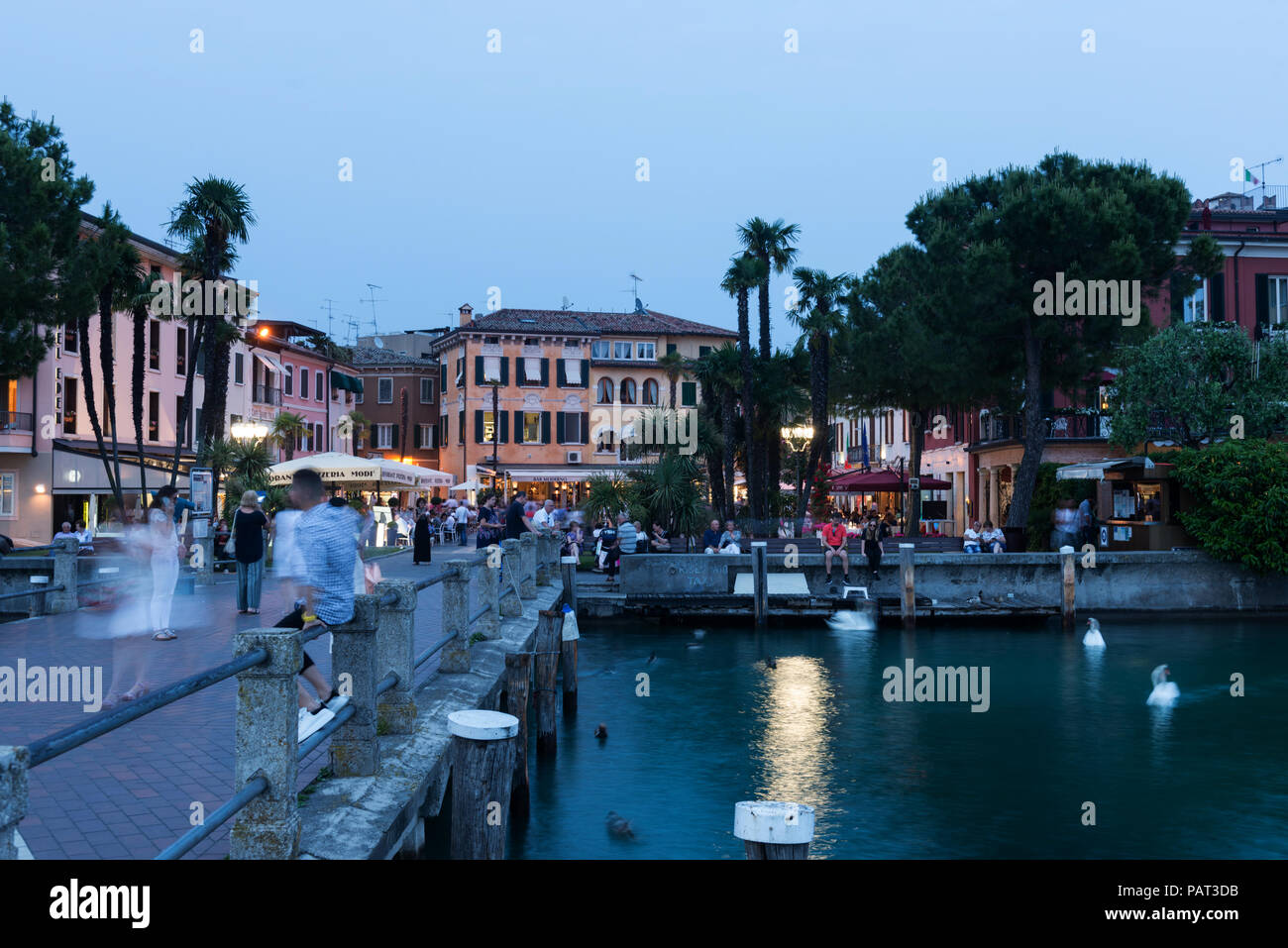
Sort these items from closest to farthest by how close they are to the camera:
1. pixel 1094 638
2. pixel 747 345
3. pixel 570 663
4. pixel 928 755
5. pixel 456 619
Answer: pixel 456 619 → pixel 928 755 → pixel 570 663 → pixel 1094 638 → pixel 747 345

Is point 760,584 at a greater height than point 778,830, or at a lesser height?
lesser

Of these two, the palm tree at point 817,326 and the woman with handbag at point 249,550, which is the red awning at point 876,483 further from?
the woman with handbag at point 249,550

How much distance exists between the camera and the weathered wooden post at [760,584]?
88.4 ft

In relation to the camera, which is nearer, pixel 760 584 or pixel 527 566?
pixel 527 566

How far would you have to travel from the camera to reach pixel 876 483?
142 feet

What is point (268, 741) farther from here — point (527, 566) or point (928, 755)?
point (527, 566)

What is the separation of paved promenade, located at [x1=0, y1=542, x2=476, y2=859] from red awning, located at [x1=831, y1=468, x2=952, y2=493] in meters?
31.3

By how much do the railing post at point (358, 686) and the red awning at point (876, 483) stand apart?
3709 centimetres

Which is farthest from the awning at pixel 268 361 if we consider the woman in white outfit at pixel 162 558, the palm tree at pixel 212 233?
the woman in white outfit at pixel 162 558

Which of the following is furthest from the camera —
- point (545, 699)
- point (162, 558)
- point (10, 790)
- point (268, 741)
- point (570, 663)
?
point (570, 663)

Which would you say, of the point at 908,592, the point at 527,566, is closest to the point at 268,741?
the point at 527,566

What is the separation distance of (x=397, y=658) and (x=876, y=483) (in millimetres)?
36859
